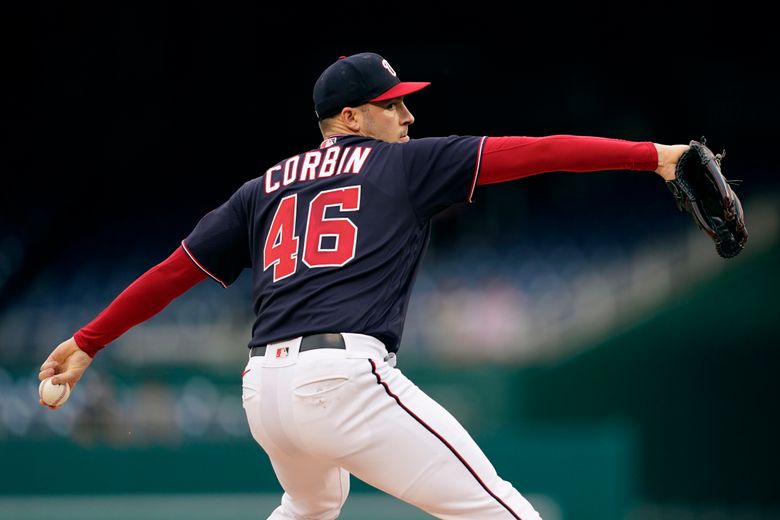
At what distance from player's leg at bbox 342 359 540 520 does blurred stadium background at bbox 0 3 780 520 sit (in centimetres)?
377

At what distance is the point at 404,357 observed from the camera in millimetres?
7945

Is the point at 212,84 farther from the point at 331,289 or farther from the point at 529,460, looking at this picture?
the point at 331,289

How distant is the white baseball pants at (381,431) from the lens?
301cm

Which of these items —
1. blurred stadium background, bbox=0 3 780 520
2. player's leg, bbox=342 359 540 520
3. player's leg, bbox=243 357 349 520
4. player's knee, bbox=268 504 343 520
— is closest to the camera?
player's leg, bbox=342 359 540 520

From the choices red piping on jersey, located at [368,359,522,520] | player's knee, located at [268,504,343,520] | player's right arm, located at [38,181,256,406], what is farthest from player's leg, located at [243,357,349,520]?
player's right arm, located at [38,181,256,406]

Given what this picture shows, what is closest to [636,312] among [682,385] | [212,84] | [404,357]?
[682,385]

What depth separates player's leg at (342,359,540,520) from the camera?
300 centimetres

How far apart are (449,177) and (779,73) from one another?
1010cm

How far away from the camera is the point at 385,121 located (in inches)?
140

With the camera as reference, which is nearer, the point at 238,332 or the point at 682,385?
the point at 682,385

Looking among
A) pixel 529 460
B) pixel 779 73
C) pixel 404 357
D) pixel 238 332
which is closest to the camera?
pixel 529 460

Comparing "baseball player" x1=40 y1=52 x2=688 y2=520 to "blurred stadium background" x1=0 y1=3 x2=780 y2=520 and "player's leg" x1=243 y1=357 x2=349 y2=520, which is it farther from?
"blurred stadium background" x1=0 y1=3 x2=780 y2=520

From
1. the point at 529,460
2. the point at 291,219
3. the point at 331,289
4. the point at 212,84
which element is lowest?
the point at 529,460

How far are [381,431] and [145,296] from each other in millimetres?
→ 1049
